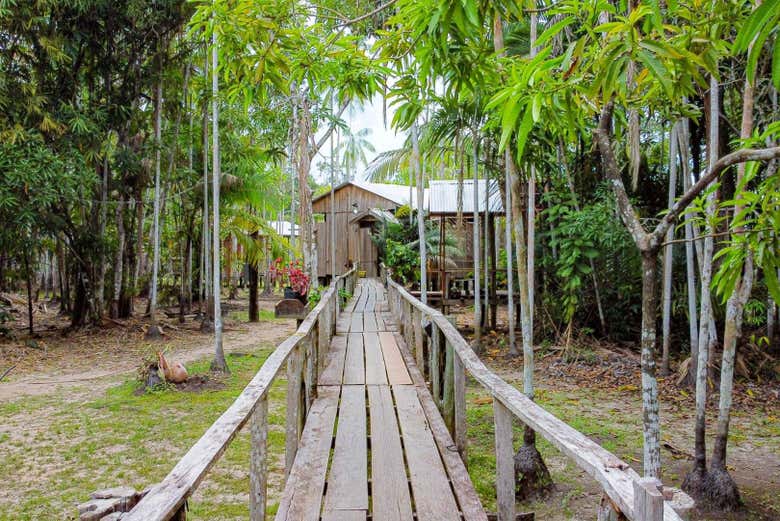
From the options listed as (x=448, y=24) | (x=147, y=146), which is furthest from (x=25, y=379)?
(x=448, y=24)

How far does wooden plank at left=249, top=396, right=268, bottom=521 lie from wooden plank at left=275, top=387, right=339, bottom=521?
0.14 m

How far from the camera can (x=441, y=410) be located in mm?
5129

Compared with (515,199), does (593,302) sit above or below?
below

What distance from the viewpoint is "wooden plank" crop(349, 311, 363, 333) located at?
10109 millimetres

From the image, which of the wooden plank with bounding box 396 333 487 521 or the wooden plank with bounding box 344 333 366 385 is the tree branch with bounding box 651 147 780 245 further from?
the wooden plank with bounding box 344 333 366 385

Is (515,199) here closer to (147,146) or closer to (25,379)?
(25,379)

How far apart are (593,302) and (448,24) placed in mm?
10409

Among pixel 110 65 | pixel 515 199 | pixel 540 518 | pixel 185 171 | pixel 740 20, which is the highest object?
pixel 110 65

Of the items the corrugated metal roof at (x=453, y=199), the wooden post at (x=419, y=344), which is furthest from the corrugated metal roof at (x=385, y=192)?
the wooden post at (x=419, y=344)

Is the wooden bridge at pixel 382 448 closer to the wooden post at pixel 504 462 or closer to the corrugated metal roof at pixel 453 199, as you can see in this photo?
the wooden post at pixel 504 462

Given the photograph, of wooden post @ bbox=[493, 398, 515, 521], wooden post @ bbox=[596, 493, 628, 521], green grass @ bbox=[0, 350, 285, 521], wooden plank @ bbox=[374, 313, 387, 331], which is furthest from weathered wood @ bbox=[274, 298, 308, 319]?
wooden post @ bbox=[596, 493, 628, 521]

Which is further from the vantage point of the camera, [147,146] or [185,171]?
[185,171]

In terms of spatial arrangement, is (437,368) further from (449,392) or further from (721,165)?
(721,165)

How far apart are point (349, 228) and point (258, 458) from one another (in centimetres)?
2542
